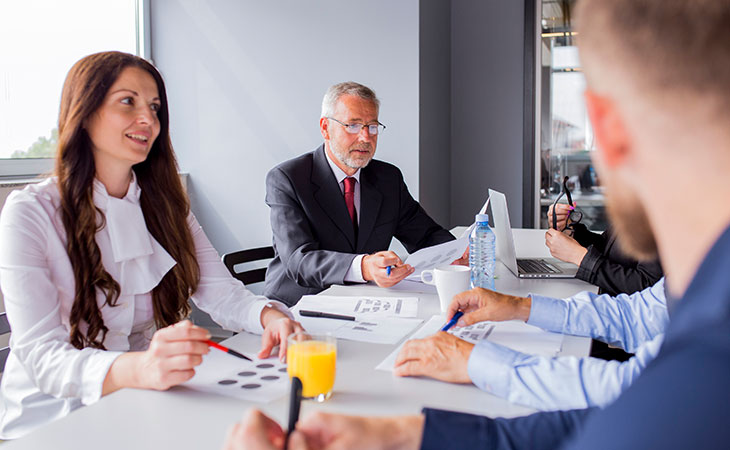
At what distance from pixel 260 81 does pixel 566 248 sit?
2.36 metres

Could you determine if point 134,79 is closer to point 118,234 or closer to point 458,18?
point 118,234

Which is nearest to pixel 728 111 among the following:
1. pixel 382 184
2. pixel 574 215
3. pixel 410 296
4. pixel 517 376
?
pixel 517 376

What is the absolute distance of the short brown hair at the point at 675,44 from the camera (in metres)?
0.51

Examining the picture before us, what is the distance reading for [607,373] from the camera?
44.7 inches

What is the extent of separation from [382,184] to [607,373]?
69.2 inches

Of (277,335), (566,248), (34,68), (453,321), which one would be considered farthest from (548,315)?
(34,68)

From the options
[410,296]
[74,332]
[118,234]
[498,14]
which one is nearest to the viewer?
[74,332]

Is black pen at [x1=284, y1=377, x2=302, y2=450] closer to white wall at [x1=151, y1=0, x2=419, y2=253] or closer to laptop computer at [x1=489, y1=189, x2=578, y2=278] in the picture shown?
laptop computer at [x1=489, y1=189, x2=578, y2=278]

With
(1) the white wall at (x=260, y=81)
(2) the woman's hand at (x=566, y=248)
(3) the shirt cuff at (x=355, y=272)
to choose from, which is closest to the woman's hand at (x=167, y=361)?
(3) the shirt cuff at (x=355, y=272)

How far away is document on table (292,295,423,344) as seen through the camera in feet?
4.87

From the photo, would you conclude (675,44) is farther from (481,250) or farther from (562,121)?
(562,121)

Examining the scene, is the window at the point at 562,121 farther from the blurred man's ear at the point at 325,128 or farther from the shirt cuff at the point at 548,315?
the shirt cuff at the point at 548,315

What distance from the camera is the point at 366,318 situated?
1639 millimetres

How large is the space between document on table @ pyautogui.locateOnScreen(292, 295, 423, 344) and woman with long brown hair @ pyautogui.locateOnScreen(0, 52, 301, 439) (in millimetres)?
111
